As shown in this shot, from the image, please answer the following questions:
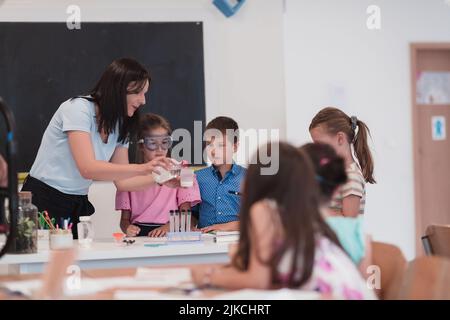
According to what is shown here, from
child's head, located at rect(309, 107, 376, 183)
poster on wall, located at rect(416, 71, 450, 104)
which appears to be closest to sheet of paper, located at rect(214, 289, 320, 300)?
child's head, located at rect(309, 107, 376, 183)

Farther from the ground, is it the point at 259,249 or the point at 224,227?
the point at 259,249

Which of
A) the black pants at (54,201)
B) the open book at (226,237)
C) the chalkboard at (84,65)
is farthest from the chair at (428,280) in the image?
the chalkboard at (84,65)

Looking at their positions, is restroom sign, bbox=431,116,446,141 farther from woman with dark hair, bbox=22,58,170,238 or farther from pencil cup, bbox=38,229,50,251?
pencil cup, bbox=38,229,50,251

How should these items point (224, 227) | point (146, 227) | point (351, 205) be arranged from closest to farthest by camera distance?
point (351, 205)
point (224, 227)
point (146, 227)

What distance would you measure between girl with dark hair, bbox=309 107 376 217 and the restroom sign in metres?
2.40

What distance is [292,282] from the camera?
5.40 feet

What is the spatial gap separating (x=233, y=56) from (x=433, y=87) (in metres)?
1.80

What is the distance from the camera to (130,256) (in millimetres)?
2803

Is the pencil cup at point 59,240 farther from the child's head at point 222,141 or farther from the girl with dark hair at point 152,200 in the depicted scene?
the child's head at point 222,141

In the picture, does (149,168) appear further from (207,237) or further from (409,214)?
(409,214)

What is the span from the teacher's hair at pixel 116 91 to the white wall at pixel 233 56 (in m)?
1.66

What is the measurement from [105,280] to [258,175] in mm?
593

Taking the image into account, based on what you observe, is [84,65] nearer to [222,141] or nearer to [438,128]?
[222,141]

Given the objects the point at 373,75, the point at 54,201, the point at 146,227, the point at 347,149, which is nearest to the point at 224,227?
the point at 146,227
